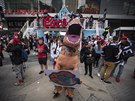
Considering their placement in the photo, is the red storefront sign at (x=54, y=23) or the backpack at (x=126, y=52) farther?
the red storefront sign at (x=54, y=23)

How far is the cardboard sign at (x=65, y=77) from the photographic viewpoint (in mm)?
3794

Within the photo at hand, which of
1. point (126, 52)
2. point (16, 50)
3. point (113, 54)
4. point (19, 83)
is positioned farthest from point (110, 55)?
point (19, 83)

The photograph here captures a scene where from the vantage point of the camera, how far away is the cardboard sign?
12.4 ft

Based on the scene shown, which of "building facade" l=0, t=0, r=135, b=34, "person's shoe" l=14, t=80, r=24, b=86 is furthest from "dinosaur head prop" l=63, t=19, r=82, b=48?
"building facade" l=0, t=0, r=135, b=34

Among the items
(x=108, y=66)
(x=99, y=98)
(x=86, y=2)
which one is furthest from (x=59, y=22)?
(x=86, y=2)

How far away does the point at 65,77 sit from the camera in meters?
3.91

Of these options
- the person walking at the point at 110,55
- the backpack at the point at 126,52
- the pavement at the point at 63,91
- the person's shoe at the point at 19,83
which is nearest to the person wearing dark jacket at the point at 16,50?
the person's shoe at the point at 19,83

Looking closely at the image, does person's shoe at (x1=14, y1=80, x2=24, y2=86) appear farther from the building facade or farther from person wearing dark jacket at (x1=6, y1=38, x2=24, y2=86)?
the building facade

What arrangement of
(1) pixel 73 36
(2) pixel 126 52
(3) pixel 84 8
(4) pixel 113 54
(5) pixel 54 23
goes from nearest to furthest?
(1) pixel 73 36 → (4) pixel 113 54 → (2) pixel 126 52 → (5) pixel 54 23 → (3) pixel 84 8

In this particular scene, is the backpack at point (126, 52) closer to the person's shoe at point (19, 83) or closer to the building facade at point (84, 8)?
the person's shoe at point (19, 83)

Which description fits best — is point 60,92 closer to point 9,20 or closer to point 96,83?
point 96,83

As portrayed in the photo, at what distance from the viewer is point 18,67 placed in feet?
16.5

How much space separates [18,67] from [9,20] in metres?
21.3

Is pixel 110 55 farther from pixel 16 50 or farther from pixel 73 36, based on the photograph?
pixel 16 50
